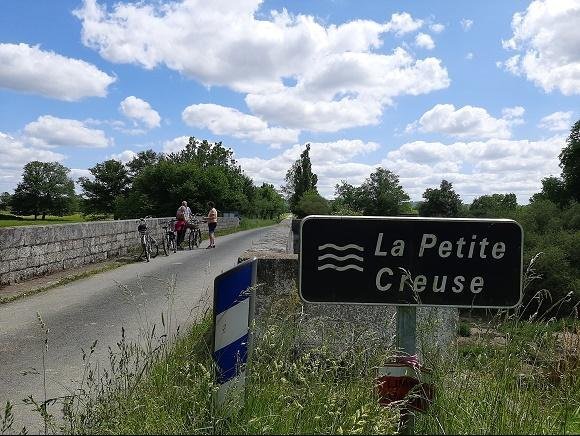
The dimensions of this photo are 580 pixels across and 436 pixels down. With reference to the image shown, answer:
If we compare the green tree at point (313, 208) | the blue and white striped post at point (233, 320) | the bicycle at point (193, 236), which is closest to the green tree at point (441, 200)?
the green tree at point (313, 208)

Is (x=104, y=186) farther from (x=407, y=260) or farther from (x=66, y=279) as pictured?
(x=407, y=260)

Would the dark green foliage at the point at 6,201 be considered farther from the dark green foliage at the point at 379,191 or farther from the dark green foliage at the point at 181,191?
the dark green foliage at the point at 379,191

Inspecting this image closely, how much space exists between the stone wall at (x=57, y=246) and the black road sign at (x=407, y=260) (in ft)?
29.9

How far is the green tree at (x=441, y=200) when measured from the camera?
6425 cm

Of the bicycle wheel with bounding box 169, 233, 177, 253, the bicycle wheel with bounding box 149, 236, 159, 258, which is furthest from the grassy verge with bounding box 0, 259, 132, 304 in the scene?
the bicycle wheel with bounding box 169, 233, 177, 253

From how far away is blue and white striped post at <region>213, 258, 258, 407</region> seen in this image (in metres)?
3.01

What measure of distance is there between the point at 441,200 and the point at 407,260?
66.7 metres

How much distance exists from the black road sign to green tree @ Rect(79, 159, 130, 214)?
125878mm

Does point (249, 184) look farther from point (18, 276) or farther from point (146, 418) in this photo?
point (146, 418)

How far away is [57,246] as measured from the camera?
40.9ft

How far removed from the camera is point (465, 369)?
334 centimetres

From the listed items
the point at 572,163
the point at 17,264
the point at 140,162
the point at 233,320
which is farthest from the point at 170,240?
the point at 140,162

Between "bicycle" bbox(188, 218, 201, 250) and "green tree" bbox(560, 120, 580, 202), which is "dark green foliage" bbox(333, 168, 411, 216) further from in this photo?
"bicycle" bbox(188, 218, 201, 250)

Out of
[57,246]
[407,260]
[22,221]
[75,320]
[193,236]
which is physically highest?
[407,260]
